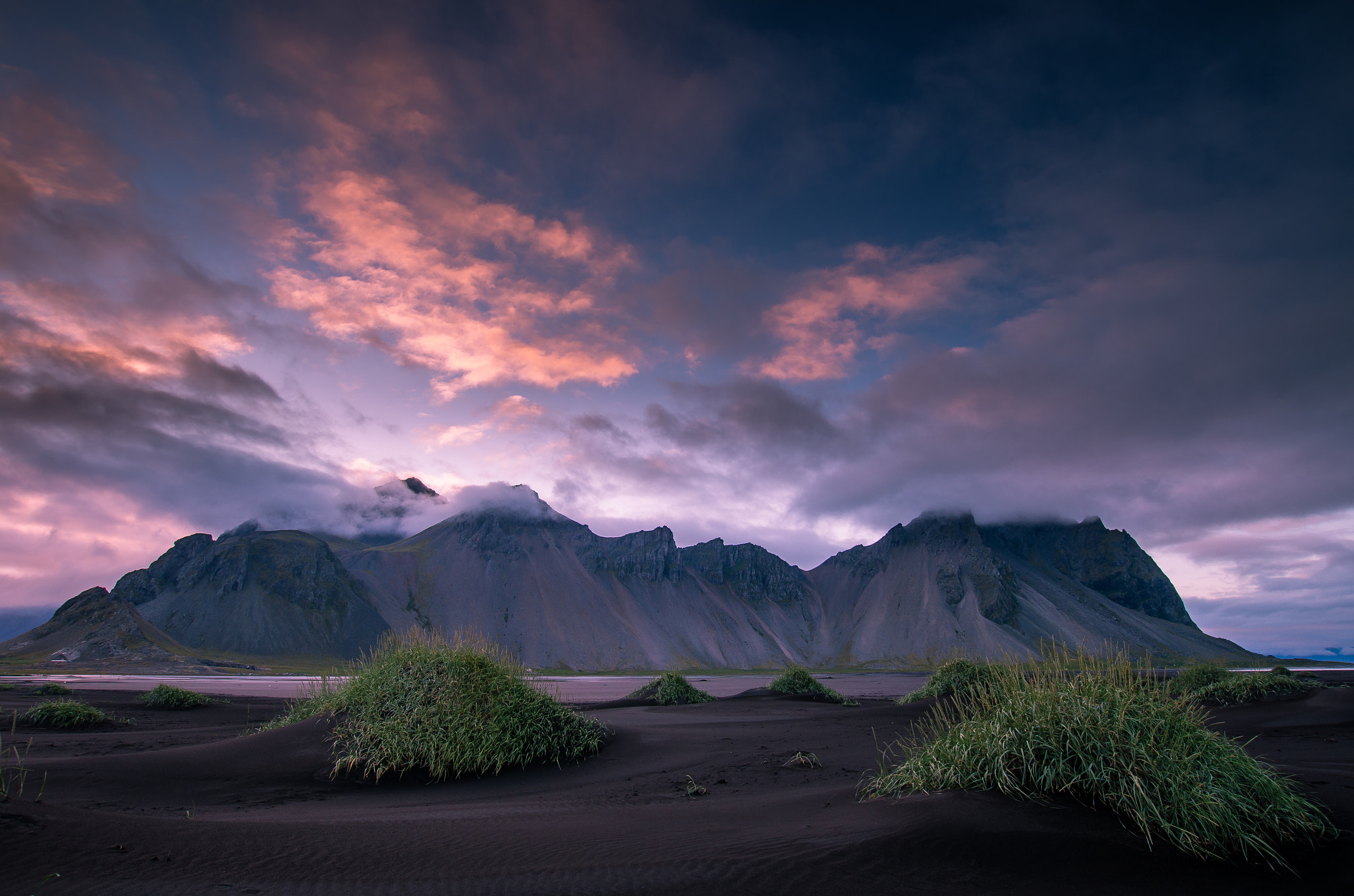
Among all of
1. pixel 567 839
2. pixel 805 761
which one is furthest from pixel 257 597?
pixel 567 839

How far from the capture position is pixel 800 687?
2852 centimetres

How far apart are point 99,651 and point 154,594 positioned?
41.8 metres

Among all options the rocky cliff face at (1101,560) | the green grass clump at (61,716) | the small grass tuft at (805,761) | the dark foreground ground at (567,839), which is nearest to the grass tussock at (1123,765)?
the dark foreground ground at (567,839)

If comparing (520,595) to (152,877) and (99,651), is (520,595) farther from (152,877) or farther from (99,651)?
(152,877)

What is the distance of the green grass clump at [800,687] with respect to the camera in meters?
27.8

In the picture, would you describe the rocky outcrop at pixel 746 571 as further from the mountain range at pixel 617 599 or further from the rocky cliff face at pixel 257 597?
the rocky cliff face at pixel 257 597

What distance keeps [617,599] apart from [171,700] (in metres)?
131

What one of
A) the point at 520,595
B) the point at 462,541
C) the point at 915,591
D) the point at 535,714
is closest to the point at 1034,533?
the point at 915,591

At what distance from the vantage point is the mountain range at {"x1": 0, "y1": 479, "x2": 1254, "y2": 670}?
12331 centimetres

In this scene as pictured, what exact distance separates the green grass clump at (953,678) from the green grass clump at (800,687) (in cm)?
571

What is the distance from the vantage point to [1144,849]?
5.23 meters

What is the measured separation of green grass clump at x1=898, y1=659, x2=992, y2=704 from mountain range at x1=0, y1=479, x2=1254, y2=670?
348 feet

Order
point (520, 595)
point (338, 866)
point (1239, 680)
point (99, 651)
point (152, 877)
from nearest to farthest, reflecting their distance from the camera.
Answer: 1. point (152, 877)
2. point (338, 866)
3. point (1239, 680)
4. point (99, 651)
5. point (520, 595)

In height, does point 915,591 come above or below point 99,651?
above
